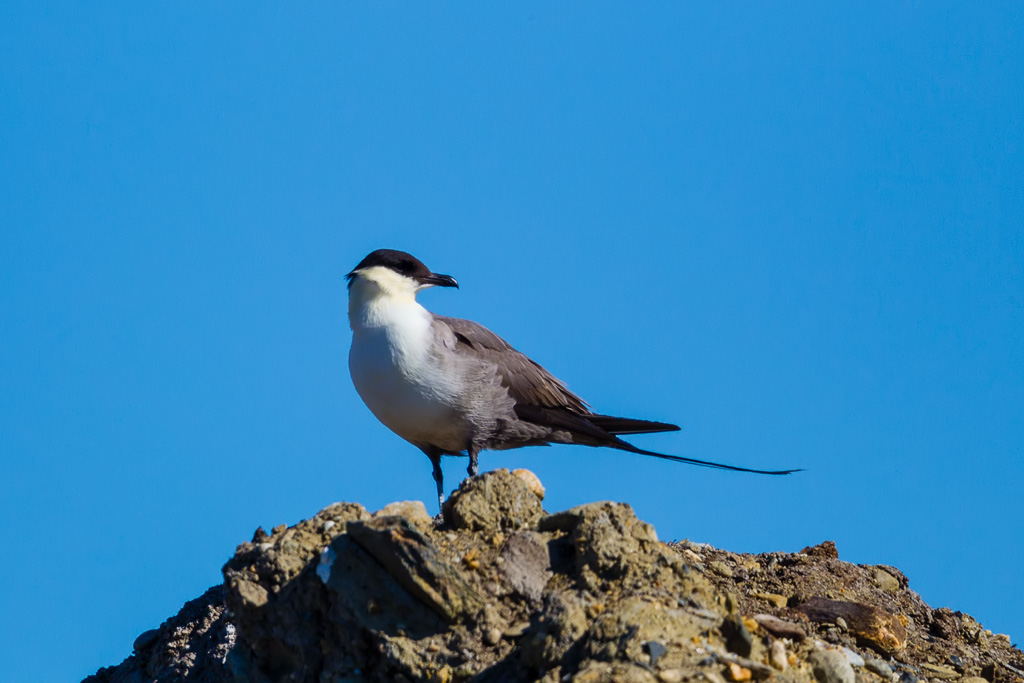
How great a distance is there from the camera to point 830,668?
19.4ft

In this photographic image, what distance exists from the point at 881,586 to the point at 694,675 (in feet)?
14.2

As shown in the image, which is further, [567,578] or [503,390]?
[503,390]

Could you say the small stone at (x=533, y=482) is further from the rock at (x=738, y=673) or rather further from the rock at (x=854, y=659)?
the rock at (x=738, y=673)

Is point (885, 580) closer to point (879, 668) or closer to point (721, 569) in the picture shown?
point (721, 569)

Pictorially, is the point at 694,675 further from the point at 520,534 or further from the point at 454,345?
the point at 454,345

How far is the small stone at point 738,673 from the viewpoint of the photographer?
194 inches

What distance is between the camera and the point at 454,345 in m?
9.96

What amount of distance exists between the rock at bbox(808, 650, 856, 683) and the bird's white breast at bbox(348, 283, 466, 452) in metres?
4.51

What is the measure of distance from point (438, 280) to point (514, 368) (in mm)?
1173

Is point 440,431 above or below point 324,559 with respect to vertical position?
above

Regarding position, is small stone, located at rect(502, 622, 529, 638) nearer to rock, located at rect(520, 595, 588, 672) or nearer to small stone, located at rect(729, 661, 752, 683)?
rock, located at rect(520, 595, 588, 672)

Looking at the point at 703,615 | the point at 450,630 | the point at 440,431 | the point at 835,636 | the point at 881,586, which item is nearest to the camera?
the point at 703,615

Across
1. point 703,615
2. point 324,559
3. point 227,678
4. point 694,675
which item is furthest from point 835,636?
point 227,678

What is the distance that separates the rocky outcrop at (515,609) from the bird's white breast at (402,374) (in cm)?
240
